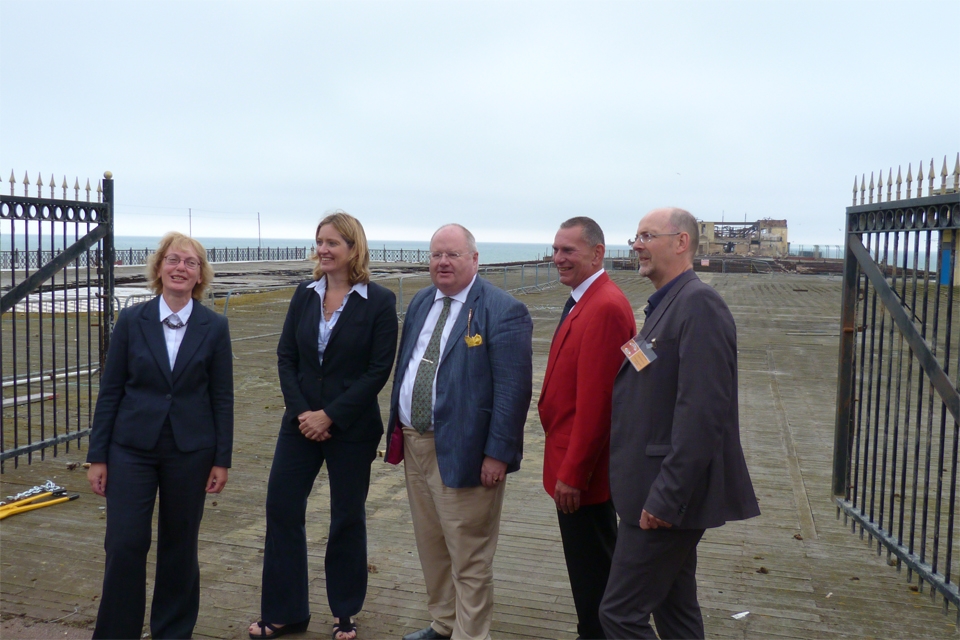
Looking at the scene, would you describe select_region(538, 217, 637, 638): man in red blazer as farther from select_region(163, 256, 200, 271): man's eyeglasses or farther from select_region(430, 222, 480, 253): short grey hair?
select_region(163, 256, 200, 271): man's eyeglasses

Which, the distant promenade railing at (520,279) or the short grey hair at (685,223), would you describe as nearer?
the short grey hair at (685,223)

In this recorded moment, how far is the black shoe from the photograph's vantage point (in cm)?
383

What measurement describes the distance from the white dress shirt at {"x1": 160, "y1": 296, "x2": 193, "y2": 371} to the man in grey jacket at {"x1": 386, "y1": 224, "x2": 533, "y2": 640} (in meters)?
1.01

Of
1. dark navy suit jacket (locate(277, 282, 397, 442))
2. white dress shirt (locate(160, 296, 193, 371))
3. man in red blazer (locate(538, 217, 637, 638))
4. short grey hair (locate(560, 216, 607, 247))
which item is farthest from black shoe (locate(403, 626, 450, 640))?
short grey hair (locate(560, 216, 607, 247))

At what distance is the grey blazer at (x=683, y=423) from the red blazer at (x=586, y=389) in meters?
0.19

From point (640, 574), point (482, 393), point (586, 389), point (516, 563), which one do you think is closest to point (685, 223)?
point (586, 389)

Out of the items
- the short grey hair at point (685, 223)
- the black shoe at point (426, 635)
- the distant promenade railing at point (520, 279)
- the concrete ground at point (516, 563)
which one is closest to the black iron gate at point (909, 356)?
the concrete ground at point (516, 563)

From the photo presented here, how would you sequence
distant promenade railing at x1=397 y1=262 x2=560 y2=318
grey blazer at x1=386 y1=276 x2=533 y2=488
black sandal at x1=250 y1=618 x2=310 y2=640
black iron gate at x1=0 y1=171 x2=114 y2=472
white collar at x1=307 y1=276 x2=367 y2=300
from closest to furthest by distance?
grey blazer at x1=386 y1=276 x2=533 y2=488 < black sandal at x1=250 y1=618 x2=310 y2=640 < white collar at x1=307 y1=276 x2=367 y2=300 < black iron gate at x1=0 y1=171 x2=114 y2=472 < distant promenade railing at x1=397 y1=262 x2=560 y2=318

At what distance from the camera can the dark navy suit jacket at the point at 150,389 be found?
11.7 ft

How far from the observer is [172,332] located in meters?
3.72

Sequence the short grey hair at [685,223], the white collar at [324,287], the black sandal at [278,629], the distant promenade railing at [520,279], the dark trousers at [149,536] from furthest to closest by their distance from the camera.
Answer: the distant promenade railing at [520,279]
the white collar at [324,287]
the black sandal at [278,629]
the dark trousers at [149,536]
the short grey hair at [685,223]

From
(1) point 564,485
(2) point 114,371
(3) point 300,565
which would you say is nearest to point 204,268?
(2) point 114,371

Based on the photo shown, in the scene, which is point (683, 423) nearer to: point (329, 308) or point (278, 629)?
point (329, 308)

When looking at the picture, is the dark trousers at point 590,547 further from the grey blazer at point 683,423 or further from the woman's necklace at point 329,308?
the woman's necklace at point 329,308
